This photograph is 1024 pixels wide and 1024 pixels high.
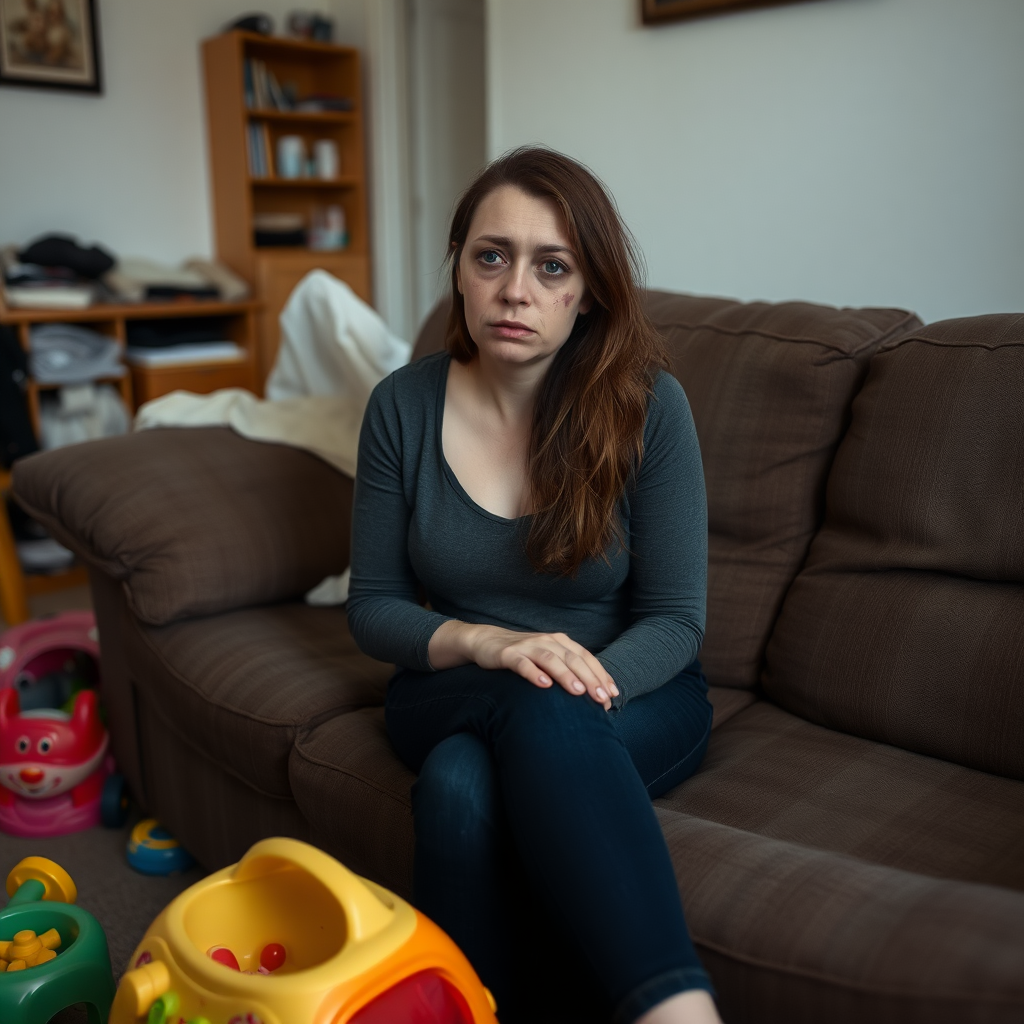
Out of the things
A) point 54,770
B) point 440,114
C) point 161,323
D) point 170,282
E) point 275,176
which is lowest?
point 54,770

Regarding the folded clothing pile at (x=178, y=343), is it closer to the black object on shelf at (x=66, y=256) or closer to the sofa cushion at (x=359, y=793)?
the black object on shelf at (x=66, y=256)

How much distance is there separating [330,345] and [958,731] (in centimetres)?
141

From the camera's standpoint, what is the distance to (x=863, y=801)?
1.19m

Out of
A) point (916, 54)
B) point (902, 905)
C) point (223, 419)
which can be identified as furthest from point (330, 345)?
point (902, 905)

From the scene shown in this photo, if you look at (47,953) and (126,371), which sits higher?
(126,371)

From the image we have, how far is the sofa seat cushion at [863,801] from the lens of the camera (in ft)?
3.56

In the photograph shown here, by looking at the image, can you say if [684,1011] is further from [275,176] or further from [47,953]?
[275,176]

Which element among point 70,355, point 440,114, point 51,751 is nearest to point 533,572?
point 51,751

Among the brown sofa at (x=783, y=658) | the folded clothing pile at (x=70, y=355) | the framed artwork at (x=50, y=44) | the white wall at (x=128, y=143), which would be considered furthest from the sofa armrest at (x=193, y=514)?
the framed artwork at (x=50, y=44)

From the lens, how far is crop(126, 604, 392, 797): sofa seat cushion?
143 cm

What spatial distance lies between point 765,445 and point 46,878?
3.79ft

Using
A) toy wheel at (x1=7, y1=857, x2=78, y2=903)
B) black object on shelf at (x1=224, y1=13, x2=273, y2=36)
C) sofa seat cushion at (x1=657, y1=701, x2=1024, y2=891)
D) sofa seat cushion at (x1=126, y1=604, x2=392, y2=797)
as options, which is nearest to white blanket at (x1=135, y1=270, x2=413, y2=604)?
sofa seat cushion at (x1=126, y1=604, x2=392, y2=797)

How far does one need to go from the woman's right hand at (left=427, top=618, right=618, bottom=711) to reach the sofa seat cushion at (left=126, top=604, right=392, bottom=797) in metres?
0.32

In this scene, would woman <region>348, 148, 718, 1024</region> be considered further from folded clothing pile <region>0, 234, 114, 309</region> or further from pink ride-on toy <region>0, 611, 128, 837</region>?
folded clothing pile <region>0, 234, 114, 309</region>
